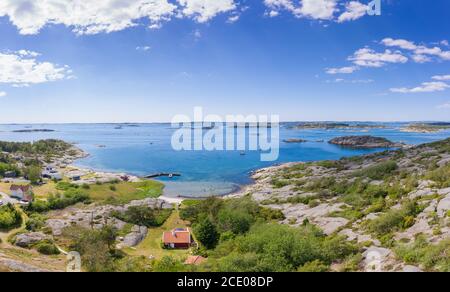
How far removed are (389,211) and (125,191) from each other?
1525 inches

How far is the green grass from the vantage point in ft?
139

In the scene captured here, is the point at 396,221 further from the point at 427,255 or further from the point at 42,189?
the point at 42,189

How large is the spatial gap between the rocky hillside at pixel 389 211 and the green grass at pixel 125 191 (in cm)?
1719

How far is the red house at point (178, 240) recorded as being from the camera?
2372 cm

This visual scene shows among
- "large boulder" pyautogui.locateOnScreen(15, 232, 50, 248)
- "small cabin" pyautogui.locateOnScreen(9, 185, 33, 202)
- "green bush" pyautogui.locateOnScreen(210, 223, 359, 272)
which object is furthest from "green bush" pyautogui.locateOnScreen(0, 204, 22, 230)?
"green bush" pyautogui.locateOnScreen(210, 223, 359, 272)

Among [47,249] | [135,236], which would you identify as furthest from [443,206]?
[47,249]

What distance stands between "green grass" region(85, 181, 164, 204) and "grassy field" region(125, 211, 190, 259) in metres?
10.9

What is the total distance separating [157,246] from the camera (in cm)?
2453

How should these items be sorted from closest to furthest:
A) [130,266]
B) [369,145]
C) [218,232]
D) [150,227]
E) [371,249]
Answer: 1. [371,249]
2. [130,266]
3. [218,232]
4. [150,227]
5. [369,145]

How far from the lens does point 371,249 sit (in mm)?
13070

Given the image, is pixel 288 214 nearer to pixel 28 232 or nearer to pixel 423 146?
pixel 28 232
